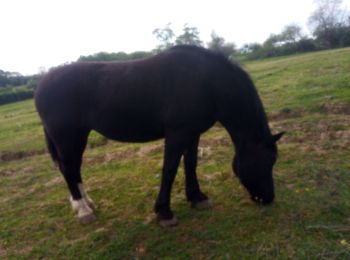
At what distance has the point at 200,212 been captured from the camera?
13.5 ft

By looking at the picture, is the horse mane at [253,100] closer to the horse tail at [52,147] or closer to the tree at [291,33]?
the horse tail at [52,147]

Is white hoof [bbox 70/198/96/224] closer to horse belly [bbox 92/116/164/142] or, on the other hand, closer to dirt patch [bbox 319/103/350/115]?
horse belly [bbox 92/116/164/142]

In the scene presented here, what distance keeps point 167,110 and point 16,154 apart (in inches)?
237

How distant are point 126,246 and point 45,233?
120 centimetres

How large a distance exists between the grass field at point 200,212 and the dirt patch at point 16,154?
3.83 ft

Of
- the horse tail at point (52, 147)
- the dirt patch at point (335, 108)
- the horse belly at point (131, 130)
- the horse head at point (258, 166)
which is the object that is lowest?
the dirt patch at point (335, 108)

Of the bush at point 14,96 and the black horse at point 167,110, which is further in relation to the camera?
the bush at point 14,96

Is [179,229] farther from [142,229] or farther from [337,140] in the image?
[337,140]

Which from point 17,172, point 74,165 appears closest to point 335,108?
point 74,165

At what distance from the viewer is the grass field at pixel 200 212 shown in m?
3.33

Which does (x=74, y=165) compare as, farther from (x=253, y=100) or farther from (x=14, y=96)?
(x=14, y=96)

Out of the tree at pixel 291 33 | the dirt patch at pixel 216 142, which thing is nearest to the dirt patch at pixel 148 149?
the dirt patch at pixel 216 142

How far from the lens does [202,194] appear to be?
13.9 feet

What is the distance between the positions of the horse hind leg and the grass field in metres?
0.14
